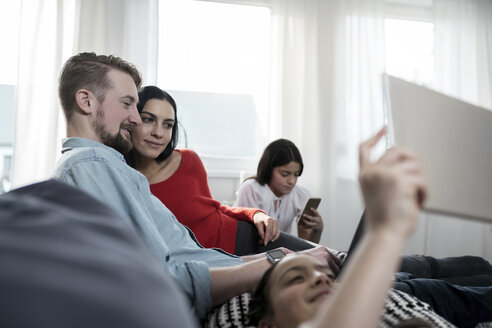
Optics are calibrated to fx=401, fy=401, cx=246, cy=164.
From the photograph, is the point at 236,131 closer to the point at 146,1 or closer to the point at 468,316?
the point at 146,1

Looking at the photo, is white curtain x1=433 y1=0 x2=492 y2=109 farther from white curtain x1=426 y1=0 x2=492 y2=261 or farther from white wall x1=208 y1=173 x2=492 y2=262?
white wall x1=208 y1=173 x2=492 y2=262

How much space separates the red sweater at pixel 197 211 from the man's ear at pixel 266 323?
35.0 inches

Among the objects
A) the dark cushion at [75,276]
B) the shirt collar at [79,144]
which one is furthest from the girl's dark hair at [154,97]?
the dark cushion at [75,276]

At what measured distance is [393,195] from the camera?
463mm

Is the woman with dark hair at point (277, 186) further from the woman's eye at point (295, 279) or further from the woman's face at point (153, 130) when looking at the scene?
the woman's eye at point (295, 279)

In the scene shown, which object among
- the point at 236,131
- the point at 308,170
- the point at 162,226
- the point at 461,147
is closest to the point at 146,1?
the point at 236,131

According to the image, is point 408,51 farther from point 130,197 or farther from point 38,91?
point 130,197

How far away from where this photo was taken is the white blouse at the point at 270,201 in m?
2.29

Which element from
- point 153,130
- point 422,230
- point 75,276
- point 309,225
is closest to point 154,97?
point 153,130

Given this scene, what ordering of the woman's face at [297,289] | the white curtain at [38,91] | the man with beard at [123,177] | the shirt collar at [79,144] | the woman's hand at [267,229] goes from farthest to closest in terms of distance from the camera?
the white curtain at [38,91] → the woman's hand at [267,229] → the shirt collar at [79,144] → the man with beard at [123,177] → the woman's face at [297,289]

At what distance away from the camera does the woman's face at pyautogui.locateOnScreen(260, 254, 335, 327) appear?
29.0 inches

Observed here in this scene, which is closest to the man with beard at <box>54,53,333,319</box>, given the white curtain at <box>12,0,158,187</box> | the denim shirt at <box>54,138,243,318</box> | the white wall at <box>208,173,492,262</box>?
the denim shirt at <box>54,138,243,318</box>

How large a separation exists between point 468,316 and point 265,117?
2187 millimetres

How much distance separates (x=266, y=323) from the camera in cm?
81
